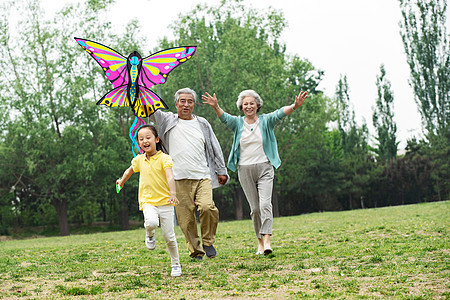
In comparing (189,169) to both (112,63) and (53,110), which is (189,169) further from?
(53,110)

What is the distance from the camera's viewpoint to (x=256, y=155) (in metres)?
7.18

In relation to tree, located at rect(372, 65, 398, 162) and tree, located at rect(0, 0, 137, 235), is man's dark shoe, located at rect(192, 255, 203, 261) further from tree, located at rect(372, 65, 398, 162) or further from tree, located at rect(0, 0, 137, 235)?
tree, located at rect(372, 65, 398, 162)

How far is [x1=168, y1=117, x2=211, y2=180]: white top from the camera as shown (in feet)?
22.0

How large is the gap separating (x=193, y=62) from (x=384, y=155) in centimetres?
2213

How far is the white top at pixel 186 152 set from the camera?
22.0 ft

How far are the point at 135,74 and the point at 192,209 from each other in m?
1.96

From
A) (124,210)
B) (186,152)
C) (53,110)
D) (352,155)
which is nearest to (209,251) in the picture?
(186,152)

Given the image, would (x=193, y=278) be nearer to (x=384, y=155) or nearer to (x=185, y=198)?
(x=185, y=198)

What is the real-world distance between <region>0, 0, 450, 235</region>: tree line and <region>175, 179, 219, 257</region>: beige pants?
1809 cm

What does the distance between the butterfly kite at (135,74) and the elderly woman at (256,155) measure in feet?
2.56

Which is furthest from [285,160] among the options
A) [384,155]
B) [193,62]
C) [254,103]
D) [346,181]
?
[254,103]

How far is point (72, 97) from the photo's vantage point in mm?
26141

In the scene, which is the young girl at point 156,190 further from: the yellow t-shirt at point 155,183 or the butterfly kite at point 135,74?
the butterfly kite at point 135,74

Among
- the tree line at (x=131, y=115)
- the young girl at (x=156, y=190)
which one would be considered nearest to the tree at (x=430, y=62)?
the tree line at (x=131, y=115)
